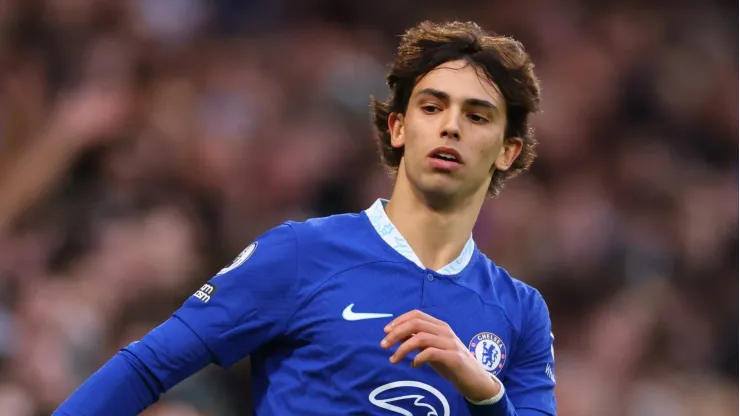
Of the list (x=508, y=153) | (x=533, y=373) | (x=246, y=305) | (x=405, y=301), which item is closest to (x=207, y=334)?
(x=246, y=305)

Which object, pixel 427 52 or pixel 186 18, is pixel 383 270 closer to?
pixel 427 52

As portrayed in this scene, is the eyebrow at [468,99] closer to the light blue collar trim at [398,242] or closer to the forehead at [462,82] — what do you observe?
the forehead at [462,82]

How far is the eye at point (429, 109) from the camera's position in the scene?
11.2 feet

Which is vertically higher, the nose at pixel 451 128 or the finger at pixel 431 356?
the nose at pixel 451 128

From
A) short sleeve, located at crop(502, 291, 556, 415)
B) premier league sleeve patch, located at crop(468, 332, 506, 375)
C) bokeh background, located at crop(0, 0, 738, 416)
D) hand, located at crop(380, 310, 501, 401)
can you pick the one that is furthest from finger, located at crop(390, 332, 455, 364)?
bokeh background, located at crop(0, 0, 738, 416)

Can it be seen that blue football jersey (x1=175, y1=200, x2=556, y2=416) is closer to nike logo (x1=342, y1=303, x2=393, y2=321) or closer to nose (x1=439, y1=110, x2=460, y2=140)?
nike logo (x1=342, y1=303, x2=393, y2=321)

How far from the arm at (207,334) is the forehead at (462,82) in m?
0.66

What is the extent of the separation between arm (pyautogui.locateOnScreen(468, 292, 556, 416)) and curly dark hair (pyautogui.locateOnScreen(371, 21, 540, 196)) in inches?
20.1

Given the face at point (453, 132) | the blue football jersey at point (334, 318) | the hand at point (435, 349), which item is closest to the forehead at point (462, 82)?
the face at point (453, 132)

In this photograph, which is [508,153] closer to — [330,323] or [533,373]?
[533,373]

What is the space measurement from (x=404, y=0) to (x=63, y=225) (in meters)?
3.21

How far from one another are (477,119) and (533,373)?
757mm

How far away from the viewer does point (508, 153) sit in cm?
361

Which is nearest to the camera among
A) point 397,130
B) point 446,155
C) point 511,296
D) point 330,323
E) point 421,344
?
point 421,344
